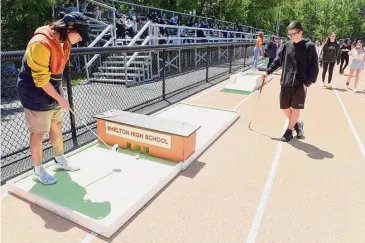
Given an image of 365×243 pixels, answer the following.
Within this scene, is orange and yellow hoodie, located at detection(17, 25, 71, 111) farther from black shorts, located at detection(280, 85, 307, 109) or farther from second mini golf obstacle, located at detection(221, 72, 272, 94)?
second mini golf obstacle, located at detection(221, 72, 272, 94)

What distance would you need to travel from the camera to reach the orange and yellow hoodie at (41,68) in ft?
9.07

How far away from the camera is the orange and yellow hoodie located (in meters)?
2.76

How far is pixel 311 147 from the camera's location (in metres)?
5.04

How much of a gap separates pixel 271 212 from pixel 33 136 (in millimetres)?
2783

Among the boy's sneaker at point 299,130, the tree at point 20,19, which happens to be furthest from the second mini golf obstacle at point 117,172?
the tree at point 20,19

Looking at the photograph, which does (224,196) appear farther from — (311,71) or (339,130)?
(339,130)

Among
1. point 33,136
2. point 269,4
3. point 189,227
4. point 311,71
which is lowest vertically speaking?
point 189,227

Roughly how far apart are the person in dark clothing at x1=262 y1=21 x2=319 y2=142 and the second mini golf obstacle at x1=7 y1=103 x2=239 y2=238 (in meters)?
1.49

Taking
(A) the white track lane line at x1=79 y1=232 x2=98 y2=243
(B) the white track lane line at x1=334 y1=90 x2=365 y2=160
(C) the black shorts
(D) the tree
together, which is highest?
(D) the tree

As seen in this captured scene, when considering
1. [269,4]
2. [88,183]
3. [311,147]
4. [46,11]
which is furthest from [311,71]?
[269,4]

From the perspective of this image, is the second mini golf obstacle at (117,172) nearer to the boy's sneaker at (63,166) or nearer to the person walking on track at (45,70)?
the boy's sneaker at (63,166)

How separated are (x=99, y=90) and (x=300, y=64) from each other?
628 cm

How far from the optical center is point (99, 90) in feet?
29.9

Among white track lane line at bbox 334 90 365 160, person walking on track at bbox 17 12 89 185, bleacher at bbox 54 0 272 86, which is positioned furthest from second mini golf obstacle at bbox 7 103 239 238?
bleacher at bbox 54 0 272 86
